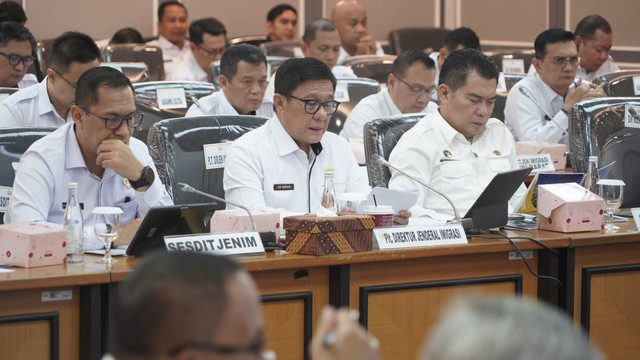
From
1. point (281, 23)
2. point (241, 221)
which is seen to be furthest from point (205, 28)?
point (241, 221)

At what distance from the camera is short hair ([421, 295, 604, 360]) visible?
30.8 inches

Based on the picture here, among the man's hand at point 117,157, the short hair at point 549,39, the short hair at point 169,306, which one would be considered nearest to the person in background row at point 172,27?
the short hair at point 549,39

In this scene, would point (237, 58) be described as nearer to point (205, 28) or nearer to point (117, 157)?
point (117, 157)

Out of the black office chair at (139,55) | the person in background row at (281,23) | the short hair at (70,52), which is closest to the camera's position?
the short hair at (70,52)

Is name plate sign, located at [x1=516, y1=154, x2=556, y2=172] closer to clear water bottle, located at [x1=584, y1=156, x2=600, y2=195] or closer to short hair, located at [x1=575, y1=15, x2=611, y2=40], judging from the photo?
clear water bottle, located at [x1=584, y1=156, x2=600, y2=195]

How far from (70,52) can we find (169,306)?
10.4 ft

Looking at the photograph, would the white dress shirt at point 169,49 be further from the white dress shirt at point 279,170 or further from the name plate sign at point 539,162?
the white dress shirt at point 279,170

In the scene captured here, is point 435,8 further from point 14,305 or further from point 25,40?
point 14,305

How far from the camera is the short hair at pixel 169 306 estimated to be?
1001 mm

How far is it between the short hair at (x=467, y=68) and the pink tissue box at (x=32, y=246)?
5.63 feet

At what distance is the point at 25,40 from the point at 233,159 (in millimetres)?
1911

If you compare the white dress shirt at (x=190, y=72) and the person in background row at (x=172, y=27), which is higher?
the person in background row at (x=172, y=27)

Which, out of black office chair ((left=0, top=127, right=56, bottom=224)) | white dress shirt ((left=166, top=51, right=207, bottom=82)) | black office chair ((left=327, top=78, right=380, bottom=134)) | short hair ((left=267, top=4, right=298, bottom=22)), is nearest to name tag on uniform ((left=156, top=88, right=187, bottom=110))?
black office chair ((left=327, top=78, right=380, bottom=134))

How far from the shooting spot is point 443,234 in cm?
275
